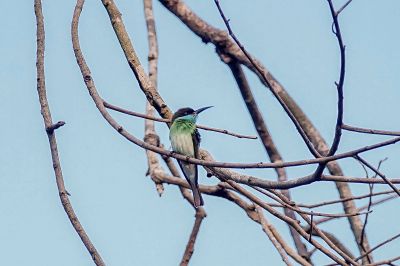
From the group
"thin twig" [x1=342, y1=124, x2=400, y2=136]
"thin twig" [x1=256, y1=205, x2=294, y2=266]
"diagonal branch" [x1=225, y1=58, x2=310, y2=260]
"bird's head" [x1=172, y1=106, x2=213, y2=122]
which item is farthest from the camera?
"diagonal branch" [x1=225, y1=58, x2=310, y2=260]

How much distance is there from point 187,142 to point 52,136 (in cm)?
203

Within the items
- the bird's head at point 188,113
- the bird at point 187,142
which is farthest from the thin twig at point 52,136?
the bird's head at point 188,113

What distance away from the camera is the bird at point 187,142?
5262 mm

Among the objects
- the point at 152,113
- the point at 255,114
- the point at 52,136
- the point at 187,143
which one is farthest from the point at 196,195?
the point at 52,136

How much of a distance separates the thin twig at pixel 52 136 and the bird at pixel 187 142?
1.50m

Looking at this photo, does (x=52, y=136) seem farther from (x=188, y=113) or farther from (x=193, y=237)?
(x=188, y=113)

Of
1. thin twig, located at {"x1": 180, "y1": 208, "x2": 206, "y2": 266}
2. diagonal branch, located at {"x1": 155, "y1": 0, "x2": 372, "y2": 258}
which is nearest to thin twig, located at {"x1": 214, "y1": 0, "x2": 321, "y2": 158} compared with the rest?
thin twig, located at {"x1": 180, "y1": 208, "x2": 206, "y2": 266}

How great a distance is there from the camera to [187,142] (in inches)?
212

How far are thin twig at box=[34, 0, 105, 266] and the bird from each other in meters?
1.50

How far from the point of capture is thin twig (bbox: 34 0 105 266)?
3164 mm

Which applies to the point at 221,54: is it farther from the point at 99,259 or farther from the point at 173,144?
the point at 99,259

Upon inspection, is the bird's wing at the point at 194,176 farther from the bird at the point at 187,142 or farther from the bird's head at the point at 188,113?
the bird's head at the point at 188,113

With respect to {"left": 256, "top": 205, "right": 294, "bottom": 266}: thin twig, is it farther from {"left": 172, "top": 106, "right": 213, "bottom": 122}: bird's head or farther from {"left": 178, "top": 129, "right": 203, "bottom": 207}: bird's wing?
{"left": 172, "top": 106, "right": 213, "bottom": 122}: bird's head

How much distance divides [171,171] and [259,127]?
756mm
